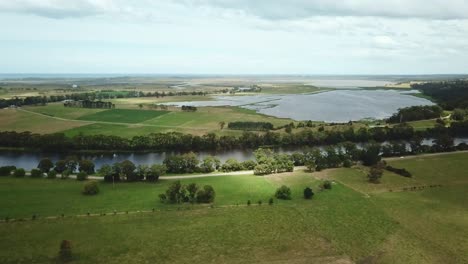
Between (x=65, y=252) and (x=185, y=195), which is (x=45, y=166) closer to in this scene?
(x=185, y=195)

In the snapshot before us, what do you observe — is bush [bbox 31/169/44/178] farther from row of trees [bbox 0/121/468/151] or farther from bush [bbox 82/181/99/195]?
row of trees [bbox 0/121/468/151]

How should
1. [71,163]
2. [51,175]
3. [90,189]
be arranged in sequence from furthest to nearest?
[71,163] < [51,175] < [90,189]

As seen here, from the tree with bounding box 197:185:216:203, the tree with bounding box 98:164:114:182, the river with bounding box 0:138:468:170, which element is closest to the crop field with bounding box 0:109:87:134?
the river with bounding box 0:138:468:170

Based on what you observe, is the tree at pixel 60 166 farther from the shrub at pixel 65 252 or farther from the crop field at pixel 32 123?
the crop field at pixel 32 123

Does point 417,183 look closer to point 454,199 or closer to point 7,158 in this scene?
point 454,199

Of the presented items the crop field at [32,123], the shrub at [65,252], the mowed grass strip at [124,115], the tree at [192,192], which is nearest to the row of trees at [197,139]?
the crop field at [32,123]

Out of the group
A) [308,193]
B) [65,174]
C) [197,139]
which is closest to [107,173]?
[65,174]

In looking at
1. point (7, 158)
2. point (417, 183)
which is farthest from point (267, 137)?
point (7, 158)
